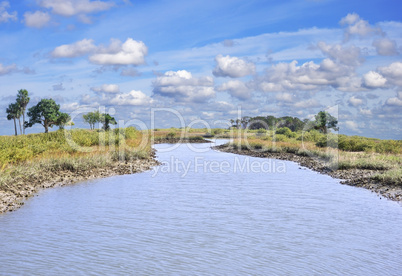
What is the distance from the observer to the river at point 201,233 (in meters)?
8.41

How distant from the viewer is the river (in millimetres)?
8414

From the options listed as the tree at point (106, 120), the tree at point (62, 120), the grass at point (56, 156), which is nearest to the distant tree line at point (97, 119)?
the tree at point (106, 120)

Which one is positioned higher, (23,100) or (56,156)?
(23,100)

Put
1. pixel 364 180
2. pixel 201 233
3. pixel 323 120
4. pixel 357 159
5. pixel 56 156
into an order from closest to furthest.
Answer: pixel 201 233, pixel 364 180, pixel 56 156, pixel 357 159, pixel 323 120

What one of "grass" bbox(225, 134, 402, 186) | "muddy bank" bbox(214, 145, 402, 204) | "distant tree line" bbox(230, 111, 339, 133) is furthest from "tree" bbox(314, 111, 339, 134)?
"muddy bank" bbox(214, 145, 402, 204)

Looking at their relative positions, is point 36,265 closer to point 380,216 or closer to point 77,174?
point 380,216

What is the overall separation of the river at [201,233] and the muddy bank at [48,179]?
0.66 m

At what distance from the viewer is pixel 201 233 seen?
1118 centimetres

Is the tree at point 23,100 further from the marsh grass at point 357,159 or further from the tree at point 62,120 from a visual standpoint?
the marsh grass at point 357,159

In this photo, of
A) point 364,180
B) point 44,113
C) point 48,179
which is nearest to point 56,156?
point 48,179

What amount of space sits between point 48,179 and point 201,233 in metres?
13.5

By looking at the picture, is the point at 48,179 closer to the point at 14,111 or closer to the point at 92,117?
the point at 14,111

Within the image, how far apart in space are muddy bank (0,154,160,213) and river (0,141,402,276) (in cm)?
66

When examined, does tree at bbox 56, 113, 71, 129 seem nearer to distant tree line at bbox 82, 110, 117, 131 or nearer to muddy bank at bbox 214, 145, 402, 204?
distant tree line at bbox 82, 110, 117, 131
